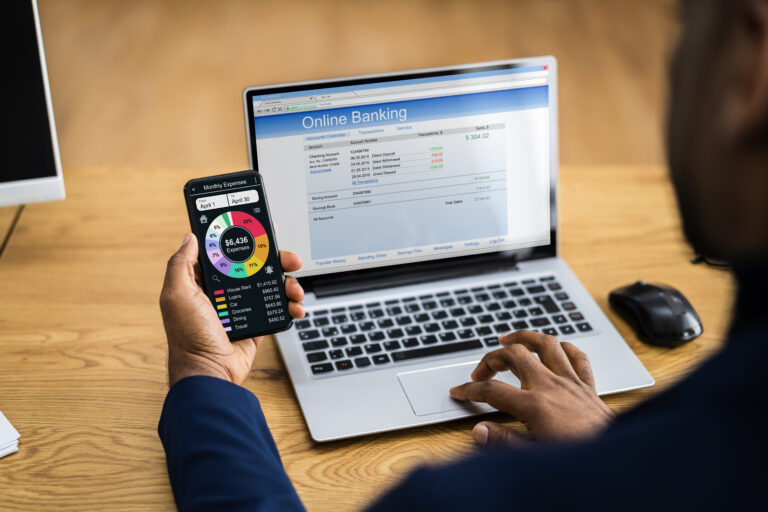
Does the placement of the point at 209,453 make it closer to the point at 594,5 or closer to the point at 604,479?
the point at 604,479

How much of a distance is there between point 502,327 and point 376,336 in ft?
0.54

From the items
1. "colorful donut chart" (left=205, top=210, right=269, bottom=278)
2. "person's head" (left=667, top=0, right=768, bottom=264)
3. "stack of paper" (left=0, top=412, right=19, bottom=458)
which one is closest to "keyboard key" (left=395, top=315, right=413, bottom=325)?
"colorful donut chart" (left=205, top=210, right=269, bottom=278)

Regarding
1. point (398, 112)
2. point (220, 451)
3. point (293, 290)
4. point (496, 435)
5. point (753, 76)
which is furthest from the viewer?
point (398, 112)

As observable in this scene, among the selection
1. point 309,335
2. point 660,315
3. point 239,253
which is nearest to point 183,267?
point 239,253

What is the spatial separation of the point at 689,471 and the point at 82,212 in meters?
1.17

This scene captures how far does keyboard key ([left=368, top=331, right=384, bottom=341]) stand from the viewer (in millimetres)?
1068

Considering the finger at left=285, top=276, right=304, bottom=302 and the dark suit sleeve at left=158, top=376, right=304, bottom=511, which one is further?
the finger at left=285, top=276, right=304, bottom=302

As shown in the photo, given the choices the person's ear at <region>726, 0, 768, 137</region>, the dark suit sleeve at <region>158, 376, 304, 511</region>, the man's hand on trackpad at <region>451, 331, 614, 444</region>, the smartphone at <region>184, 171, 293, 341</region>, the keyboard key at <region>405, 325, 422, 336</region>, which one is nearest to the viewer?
the person's ear at <region>726, 0, 768, 137</region>

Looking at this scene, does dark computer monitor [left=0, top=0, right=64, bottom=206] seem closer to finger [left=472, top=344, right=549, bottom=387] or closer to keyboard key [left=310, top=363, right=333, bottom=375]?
keyboard key [left=310, top=363, right=333, bottom=375]

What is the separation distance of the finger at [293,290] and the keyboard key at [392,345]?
128 mm

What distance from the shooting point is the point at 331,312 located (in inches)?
43.8

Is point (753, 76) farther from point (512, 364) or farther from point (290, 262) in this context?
point (290, 262)

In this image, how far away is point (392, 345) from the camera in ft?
3.47

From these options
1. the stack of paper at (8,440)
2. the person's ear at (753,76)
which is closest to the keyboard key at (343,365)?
the stack of paper at (8,440)
